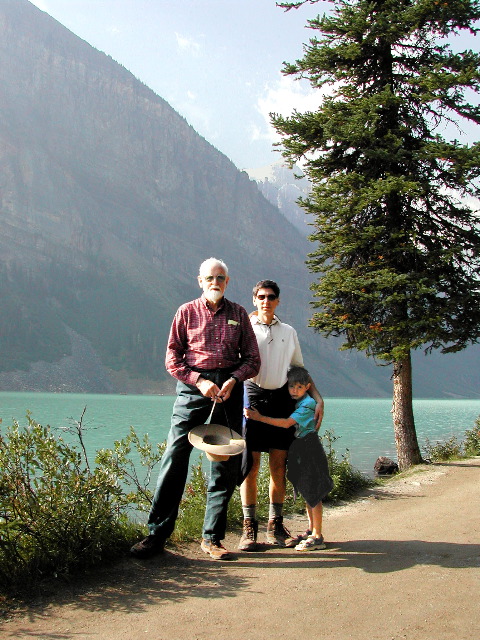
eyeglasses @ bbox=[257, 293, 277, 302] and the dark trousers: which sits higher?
eyeglasses @ bbox=[257, 293, 277, 302]

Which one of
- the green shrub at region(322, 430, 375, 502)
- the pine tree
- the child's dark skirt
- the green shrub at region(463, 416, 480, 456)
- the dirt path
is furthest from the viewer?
the green shrub at region(463, 416, 480, 456)

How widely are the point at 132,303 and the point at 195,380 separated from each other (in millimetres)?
165531

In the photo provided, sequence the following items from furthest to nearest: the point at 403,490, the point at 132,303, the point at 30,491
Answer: the point at 132,303, the point at 403,490, the point at 30,491

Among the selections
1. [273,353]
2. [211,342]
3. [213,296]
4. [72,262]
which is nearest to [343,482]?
[273,353]

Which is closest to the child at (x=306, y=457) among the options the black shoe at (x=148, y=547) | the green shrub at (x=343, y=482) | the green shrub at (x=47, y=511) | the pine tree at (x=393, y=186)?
the black shoe at (x=148, y=547)

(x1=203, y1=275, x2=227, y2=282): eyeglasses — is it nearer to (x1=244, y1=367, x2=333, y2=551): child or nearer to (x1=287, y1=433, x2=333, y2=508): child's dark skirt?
(x1=244, y1=367, x2=333, y2=551): child

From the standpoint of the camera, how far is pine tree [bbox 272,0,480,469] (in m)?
10.6

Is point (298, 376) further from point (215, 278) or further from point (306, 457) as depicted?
point (215, 278)

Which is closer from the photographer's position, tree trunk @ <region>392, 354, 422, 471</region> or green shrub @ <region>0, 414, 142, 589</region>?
green shrub @ <region>0, 414, 142, 589</region>

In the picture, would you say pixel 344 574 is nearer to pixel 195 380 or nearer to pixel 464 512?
pixel 195 380

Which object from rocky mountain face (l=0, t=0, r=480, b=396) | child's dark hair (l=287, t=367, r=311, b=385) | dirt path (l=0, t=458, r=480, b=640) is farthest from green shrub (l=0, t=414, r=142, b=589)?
rocky mountain face (l=0, t=0, r=480, b=396)

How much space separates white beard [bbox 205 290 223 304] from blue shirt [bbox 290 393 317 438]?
Result: 112 centimetres

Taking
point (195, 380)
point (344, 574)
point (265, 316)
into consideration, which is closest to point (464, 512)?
point (344, 574)

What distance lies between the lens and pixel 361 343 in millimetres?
10992
